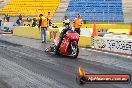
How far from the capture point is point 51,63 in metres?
12.2

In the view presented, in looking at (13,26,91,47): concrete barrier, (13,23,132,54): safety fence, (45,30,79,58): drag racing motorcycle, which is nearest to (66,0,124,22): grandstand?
(13,26,91,47): concrete barrier

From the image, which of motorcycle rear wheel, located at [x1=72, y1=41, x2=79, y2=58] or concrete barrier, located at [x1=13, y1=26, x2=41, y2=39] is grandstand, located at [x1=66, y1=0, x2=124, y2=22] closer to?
concrete barrier, located at [x1=13, y1=26, x2=41, y2=39]

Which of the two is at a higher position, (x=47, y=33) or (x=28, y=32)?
(x=47, y=33)

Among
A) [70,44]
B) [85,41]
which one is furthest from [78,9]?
[70,44]

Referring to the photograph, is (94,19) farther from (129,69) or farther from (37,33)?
(129,69)

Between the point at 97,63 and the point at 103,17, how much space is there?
28.1 m

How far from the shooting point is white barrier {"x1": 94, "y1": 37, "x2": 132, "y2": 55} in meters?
15.9

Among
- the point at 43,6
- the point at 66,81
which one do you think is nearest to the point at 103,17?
the point at 43,6

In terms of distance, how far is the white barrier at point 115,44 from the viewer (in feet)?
52.2

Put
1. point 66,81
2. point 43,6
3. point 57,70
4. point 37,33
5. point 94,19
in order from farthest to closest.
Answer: point 43,6
point 94,19
point 37,33
point 57,70
point 66,81

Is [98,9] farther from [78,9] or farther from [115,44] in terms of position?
[115,44]

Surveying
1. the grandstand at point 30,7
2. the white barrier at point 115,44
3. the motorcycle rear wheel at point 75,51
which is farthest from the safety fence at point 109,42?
the grandstand at point 30,7

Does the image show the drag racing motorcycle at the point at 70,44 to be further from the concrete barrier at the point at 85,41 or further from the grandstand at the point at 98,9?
the grandstand at the point at 98,9

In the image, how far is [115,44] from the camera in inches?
662
